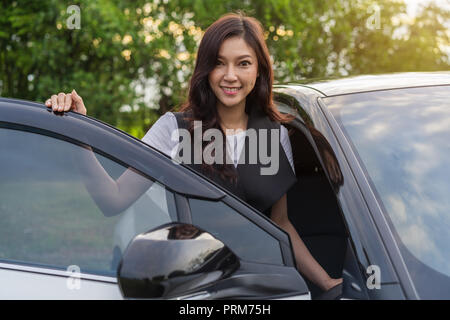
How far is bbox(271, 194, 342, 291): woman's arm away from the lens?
1874 mm

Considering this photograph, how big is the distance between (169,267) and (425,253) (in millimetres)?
675

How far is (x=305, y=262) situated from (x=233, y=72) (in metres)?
0.75

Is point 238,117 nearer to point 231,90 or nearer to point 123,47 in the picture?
point 231,90

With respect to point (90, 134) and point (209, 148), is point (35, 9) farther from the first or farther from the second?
point (90, 134)

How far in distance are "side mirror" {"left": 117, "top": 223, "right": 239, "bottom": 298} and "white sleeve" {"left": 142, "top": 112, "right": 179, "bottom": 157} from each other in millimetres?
849

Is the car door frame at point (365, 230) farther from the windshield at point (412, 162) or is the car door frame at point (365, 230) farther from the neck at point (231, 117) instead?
the neck at point (231, 117)

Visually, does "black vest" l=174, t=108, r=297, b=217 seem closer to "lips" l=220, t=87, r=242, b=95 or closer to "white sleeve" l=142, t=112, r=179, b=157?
"white sleeve" l=142, t=112, r=179, b=157

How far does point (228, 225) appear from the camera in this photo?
1447 mm

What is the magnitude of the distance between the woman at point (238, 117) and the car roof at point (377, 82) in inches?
8.4

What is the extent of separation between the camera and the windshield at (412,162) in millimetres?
1464

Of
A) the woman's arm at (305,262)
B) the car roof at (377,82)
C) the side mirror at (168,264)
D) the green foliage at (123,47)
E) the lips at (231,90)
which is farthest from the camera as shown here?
the green foliage at (123,47)

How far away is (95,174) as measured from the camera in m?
1.51

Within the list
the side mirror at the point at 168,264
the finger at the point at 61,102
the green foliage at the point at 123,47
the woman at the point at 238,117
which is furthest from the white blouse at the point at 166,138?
the green foliage at the point at 123,47

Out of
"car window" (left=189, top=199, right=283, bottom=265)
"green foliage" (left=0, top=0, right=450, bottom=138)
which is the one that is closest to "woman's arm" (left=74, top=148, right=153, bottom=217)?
"car window" (left=189, top=199, right=283, bottom=265)
